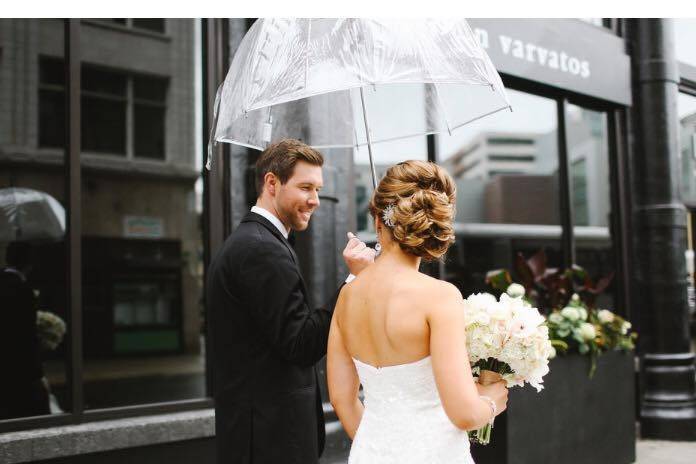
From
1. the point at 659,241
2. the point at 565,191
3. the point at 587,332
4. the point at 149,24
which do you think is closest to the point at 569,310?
the point at 587,332

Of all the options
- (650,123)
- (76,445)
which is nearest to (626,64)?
(650,123)

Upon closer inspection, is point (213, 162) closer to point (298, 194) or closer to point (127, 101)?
point (298, 194)

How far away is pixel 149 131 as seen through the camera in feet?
54.0

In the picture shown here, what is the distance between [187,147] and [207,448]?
1317 cm

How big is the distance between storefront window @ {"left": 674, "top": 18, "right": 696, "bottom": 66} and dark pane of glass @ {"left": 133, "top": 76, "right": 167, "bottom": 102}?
11994mm

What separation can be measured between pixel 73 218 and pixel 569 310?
134 inches

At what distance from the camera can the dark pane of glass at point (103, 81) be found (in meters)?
15.4

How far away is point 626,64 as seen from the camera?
7066 millimetres

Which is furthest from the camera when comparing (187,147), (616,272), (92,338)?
(187,147)

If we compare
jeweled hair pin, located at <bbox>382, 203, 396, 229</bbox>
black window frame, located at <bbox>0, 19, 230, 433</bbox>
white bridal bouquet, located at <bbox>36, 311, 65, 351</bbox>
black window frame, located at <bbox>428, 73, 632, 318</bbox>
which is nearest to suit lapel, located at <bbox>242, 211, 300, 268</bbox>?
jeweled hair pin, located at <bbox>382, 203, 396, 229</bbox>

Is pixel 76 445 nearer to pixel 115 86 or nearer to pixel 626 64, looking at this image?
pixel 626 64

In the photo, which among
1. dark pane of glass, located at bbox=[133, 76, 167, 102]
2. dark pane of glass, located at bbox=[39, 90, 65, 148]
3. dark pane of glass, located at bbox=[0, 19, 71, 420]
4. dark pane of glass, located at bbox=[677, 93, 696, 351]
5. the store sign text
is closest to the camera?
dark pane of glass, located at bbox=[0, 19, 71, 420]

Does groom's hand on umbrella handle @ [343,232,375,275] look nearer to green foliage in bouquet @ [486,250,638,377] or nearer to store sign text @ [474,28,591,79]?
green foliage in bouquet @ [486,250,638,377]

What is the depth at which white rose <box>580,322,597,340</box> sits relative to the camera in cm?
474
